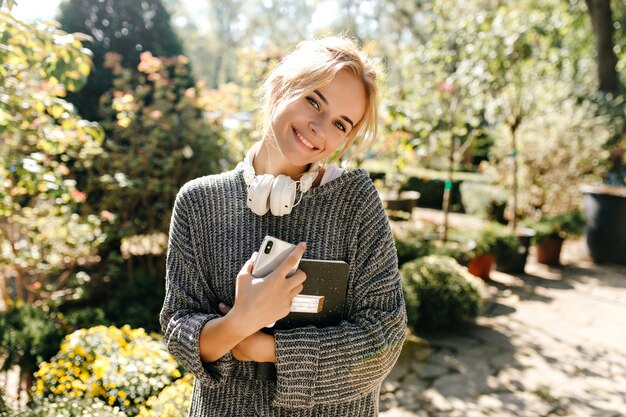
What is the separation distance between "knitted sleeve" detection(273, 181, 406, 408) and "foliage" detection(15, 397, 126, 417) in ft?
4.36

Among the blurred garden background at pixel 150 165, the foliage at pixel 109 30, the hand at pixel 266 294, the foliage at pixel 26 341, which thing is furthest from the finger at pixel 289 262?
→ the foliage at pixel 109 30

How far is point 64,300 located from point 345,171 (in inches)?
152

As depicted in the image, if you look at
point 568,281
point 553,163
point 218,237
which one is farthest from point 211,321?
point 553,163

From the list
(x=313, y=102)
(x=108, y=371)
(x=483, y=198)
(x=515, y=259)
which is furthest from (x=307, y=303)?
(x=483, y=198)

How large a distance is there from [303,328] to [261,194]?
1.15 feet

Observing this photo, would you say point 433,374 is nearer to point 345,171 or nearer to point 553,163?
point 345,171

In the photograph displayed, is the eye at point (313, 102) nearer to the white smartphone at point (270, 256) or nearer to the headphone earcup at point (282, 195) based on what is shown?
the headphone earcup at point (282, 195)

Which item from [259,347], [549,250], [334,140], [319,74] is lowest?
[549,250]

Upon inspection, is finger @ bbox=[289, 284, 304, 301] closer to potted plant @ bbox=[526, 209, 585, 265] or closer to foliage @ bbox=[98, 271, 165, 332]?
foliage @ bbox=[98, 271, 165, 332]

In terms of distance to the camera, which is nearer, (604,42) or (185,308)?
(185,308)

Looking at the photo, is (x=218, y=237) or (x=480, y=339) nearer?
(x=218, y=237)

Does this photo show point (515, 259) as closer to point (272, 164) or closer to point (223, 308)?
point (272, 164)

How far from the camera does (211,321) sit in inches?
43.9

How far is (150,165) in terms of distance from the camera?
189 inches
